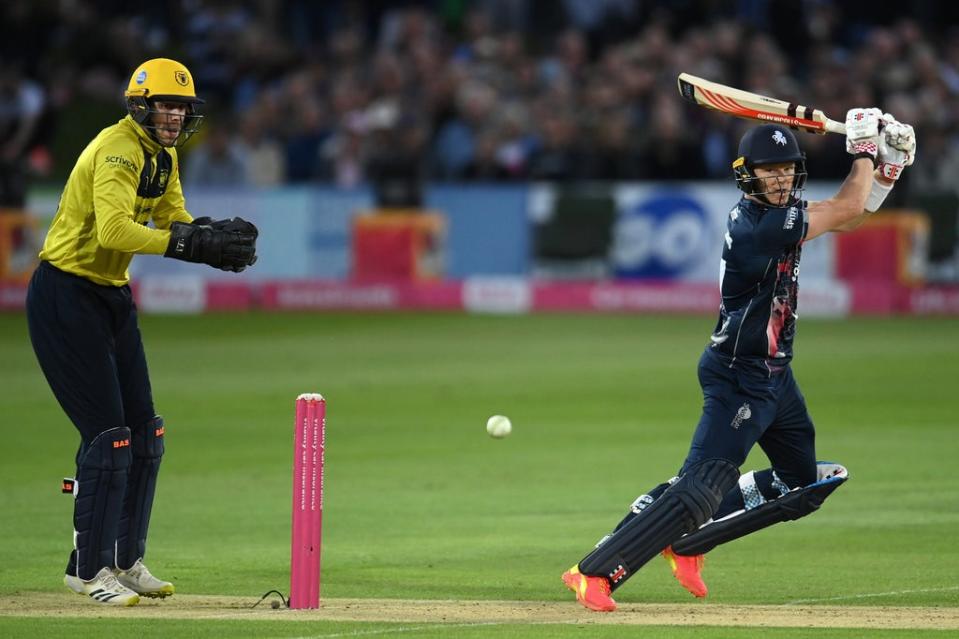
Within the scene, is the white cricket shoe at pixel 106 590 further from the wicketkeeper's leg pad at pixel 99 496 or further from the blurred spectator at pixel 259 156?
the blurred spectator at pixel 259 156

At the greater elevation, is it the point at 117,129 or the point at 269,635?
the point at 117,129

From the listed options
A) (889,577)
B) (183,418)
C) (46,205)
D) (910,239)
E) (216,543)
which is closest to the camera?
(889,577)

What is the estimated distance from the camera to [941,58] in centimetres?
2372

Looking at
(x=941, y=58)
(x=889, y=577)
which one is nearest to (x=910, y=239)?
(x=941, y=58)

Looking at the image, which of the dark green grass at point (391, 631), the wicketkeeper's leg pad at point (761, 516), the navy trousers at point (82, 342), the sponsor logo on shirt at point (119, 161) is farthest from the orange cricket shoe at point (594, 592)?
the sponsor logo on shirt at point (119, 161)

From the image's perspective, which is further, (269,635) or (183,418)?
(183,418)

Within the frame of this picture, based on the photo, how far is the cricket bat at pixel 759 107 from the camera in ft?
26.5

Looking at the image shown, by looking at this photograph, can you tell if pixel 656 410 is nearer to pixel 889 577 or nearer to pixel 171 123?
pixel 889 577

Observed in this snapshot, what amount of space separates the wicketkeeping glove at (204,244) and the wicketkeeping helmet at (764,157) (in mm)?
2244

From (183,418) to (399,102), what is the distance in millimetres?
10700

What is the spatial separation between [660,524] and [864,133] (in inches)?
78.4

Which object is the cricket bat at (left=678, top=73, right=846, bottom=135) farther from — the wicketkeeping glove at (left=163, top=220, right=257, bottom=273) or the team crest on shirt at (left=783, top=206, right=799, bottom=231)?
the wicketkeeping glove at (left=163, top=220, right=257, bottom=273)

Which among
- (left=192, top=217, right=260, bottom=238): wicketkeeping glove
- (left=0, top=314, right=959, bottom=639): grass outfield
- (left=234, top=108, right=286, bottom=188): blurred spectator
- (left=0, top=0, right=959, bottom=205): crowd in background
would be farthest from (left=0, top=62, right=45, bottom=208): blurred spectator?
(left=192, top=217, right=260, bottom=238): wicketkeeping glove

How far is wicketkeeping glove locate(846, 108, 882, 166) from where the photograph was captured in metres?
7.66
